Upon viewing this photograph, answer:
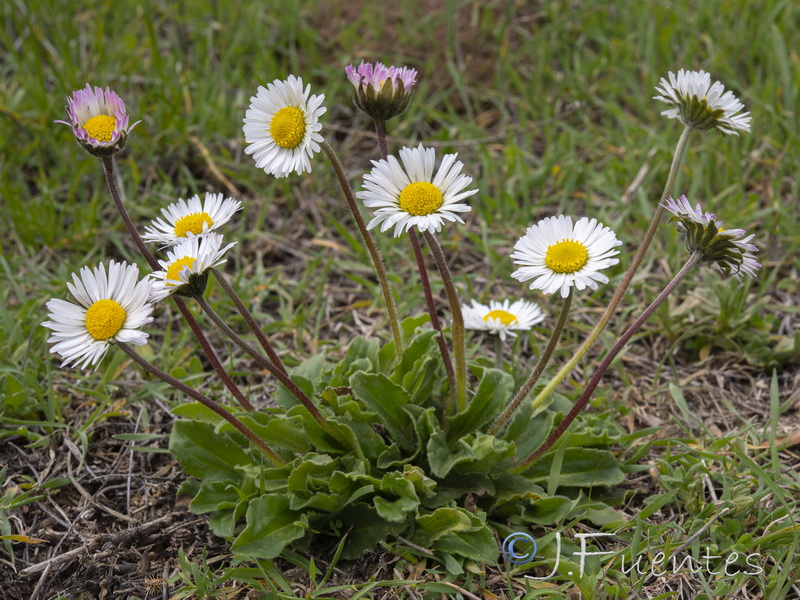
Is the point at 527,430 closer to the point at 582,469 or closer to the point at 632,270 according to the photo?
the point at 582,469

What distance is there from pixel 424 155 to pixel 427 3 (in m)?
3.44

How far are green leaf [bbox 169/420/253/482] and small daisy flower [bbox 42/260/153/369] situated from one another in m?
0.58

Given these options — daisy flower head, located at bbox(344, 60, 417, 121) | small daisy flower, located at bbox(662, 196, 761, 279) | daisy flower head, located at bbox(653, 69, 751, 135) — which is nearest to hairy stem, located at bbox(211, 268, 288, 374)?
daisy flower head, located at bbox(344, 60, 417, 121)

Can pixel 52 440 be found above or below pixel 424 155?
below

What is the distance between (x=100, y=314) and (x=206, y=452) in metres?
0.70

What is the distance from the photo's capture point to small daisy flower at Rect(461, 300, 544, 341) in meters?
2.85

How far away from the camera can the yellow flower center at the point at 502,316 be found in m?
2.89

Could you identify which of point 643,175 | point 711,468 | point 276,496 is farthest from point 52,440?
point 643,175

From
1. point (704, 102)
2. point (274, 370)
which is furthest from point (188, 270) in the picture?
point (704, 102)

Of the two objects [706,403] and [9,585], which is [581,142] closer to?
[706,403]

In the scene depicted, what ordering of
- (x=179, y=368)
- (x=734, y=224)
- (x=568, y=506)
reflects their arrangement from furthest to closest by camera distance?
1. (x=734, y=224)
2. (x=179, y=368)
3. (x=568, y=506)

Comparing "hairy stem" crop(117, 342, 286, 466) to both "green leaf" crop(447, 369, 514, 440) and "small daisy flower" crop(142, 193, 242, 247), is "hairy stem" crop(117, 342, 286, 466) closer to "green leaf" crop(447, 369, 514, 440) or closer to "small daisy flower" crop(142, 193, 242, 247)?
"small daisy flower" crop(142, 193, 242, 247)

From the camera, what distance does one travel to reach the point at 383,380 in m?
2.46

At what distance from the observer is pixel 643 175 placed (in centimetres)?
401
